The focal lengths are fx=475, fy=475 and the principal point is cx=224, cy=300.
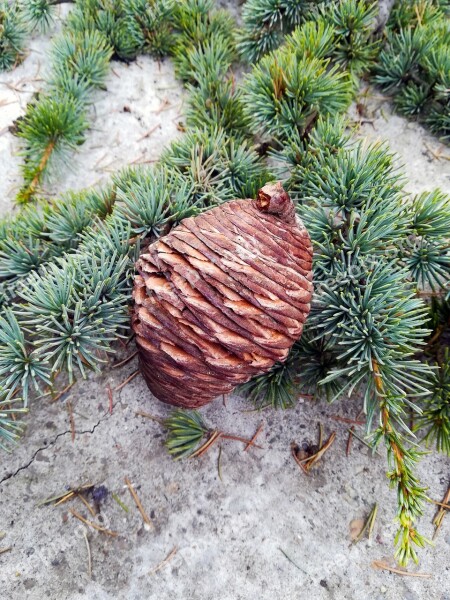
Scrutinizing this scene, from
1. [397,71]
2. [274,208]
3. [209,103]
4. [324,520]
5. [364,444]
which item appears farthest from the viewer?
[397,71]

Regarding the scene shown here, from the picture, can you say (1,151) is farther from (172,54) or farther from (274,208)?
(274,208)

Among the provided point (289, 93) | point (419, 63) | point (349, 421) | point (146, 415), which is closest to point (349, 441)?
point (349, 421)

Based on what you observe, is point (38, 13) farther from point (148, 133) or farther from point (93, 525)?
point (93, 525)

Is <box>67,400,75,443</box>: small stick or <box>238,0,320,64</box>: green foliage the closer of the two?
<box>67,400,75,443</box>: small stick

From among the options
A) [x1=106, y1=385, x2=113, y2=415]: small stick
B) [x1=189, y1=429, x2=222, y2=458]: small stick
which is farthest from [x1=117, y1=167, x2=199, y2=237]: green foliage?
[x1=189, y1=429, x2=222, y2=458]: small stick

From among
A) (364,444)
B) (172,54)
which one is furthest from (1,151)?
(364,444)

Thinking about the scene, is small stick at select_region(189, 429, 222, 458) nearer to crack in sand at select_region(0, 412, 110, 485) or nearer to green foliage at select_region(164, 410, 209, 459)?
green foliage at select_region(164, 410, 209, 459)
